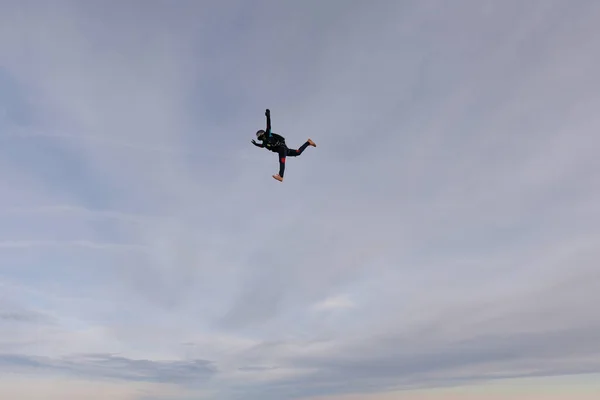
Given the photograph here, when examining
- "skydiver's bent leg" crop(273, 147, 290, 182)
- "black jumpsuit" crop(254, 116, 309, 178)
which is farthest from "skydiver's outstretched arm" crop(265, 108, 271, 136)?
"skydiver's bent leg" crop(273, 147, 290, 182)

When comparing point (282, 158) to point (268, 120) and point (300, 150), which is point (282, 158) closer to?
point (300, 150)

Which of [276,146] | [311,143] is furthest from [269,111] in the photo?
[311,143]

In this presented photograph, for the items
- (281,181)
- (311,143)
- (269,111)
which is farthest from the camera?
(311,143)

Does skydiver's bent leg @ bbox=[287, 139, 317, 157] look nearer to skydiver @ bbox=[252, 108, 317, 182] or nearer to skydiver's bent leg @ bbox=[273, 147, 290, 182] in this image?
skydiver @ bbox=[252, 108, 317, 182]

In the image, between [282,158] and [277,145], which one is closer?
[277,145]

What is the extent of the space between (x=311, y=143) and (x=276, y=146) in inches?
195

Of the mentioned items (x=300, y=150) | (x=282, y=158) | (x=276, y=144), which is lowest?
(x=282, y=158)

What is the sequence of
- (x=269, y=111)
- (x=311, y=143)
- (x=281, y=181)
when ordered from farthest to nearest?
1. (x=311, y=143)
2. (x=281, y=181)
3. (x=269, y=111)

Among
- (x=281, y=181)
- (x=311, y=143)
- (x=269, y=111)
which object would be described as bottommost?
(x=281, y=181)

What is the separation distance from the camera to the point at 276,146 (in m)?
42.8

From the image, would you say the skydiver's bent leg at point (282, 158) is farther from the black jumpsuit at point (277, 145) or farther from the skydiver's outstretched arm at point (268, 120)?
the skydiver's outstretched arm at point (268, 120)

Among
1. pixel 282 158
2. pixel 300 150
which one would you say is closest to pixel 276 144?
pixel 282 158

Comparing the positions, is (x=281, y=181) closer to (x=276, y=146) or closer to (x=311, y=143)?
(x=276, y=146)

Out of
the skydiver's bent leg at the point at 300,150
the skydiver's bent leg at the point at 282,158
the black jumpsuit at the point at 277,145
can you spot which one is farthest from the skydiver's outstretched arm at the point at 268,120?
the skydiver's bent leg at the point at 300,150
